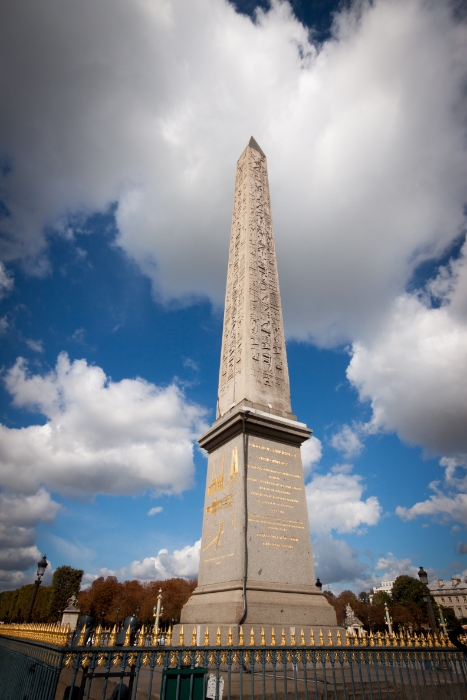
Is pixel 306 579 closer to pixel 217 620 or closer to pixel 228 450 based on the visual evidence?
pixel 217 620

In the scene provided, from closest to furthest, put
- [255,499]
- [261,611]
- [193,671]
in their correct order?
[193,671], [261,611], [255,499]

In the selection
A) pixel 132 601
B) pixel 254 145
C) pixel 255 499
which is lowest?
pixel 255 499

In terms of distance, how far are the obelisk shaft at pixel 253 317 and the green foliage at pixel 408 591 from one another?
218ft

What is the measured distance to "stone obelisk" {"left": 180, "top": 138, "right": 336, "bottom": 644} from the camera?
7297 mm

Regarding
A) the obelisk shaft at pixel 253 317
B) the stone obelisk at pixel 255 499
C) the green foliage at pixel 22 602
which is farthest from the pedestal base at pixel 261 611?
the green foliage at pixel 22 602

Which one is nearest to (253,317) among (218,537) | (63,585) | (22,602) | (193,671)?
(218,537)

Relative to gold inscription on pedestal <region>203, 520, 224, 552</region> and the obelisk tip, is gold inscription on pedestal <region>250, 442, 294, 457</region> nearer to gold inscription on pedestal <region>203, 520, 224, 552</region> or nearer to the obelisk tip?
gold inscription on pedestal <region>203, 520, 224, 552</region>

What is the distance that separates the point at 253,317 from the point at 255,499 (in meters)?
5.20

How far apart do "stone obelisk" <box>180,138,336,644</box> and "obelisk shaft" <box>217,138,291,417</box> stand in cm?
4

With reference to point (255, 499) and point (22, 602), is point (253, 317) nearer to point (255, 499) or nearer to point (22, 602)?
point (255, 499)

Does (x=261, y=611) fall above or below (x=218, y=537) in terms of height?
below

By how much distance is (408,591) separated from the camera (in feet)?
212

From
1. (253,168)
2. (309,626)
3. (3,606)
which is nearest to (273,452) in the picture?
(309,626)

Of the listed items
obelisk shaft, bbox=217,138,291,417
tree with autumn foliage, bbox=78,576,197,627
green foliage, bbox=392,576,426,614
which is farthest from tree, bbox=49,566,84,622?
obelisk shaft, bbox=217,138,291,417
